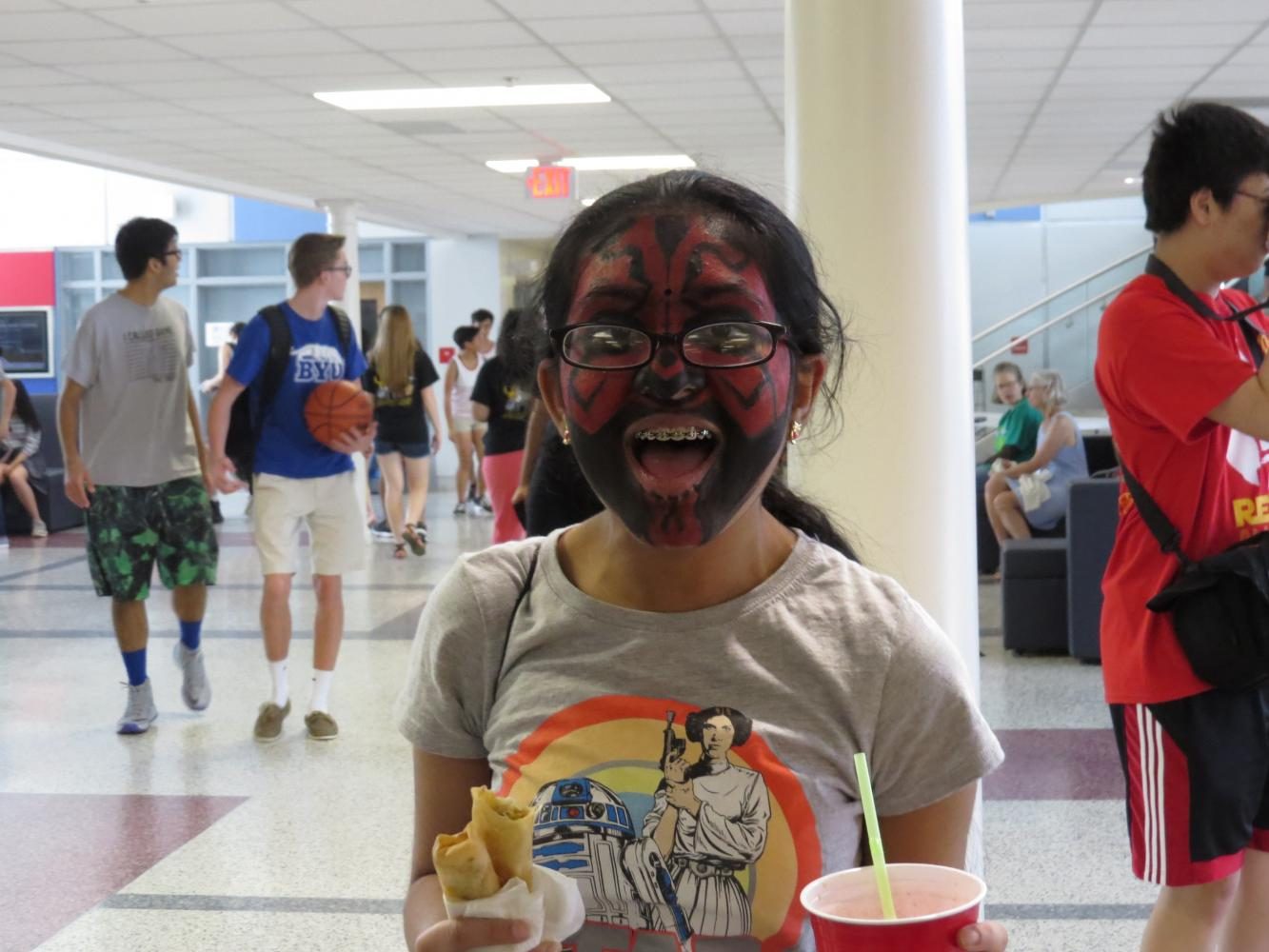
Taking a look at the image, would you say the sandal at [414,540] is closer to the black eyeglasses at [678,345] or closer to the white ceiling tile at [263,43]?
the white ceiling tile at [263,43]

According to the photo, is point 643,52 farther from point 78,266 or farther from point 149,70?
point 78,266

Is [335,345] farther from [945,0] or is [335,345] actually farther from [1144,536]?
[1144,536]

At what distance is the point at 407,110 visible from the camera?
10.4 meters

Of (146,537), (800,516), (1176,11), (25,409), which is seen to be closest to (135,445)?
(146,537)

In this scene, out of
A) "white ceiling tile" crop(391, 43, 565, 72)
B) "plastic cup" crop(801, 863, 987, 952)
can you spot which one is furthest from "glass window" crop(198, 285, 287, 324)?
"plastic cup" crop(801, 863, 987, 952)

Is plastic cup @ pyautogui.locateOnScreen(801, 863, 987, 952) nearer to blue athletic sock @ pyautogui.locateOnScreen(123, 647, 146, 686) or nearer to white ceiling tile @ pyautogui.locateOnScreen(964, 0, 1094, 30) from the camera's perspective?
blue athletic sock @ pyautogui.locateOnScreen(123, 647, 146, 686)

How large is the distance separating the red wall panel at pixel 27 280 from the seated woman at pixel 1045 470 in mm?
14682

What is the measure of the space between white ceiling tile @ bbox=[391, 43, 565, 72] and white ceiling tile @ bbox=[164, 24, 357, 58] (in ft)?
1.26

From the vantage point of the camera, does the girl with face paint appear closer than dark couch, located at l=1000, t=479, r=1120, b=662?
Yes

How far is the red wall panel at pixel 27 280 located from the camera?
20219 millimetres

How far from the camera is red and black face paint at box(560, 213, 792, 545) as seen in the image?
4.37 feet

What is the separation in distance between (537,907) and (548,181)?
1134 centimetres

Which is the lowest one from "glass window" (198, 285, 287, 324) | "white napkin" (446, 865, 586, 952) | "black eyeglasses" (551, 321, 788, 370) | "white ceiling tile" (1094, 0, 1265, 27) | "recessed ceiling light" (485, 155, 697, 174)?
"white napkin" (446, 865, 586, 952)

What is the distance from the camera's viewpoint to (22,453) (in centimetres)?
1287
